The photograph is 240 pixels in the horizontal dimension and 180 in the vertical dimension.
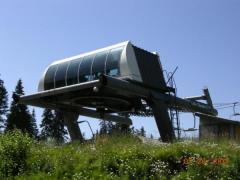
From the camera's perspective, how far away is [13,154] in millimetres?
14016

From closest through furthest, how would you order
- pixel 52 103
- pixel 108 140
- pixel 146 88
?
1. pixel 108 140
2. pixel 146 88
3. pixel 52 103

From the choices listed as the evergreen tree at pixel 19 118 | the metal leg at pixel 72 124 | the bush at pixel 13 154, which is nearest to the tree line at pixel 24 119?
the evergreen tree at pixel 19 118

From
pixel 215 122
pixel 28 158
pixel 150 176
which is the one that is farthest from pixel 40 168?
pixel 215 122

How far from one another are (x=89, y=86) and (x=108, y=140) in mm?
12756

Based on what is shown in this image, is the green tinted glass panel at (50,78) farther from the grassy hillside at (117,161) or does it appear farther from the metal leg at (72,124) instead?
the grassy hillside at (117,161)

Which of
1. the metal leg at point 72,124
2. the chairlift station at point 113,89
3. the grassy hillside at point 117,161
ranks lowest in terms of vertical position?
the grassy hillside at point 117,161

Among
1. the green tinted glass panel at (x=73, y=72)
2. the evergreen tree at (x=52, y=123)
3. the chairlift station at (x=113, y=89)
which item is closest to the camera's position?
the chairlift station at (x=113, y=89)

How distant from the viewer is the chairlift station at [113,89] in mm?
29000

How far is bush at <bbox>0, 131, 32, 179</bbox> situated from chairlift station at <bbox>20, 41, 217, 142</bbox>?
39.9 ft

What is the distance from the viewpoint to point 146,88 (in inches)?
1212

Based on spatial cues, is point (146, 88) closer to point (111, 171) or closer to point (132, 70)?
point (132, 70)

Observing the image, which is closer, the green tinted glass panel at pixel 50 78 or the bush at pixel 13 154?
the bush at pixel 13 154

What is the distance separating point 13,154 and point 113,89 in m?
14.1

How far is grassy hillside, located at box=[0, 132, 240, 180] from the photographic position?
1163 cm
